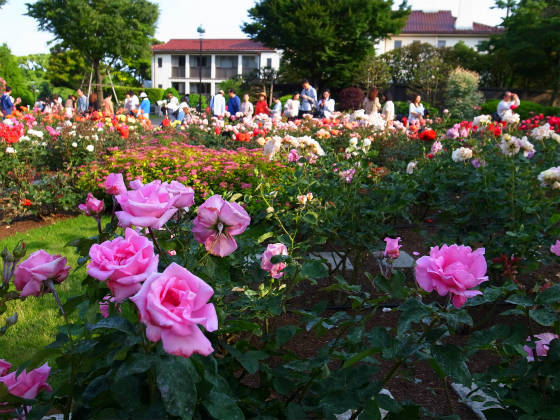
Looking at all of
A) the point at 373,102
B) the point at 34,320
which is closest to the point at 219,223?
the point at 34,320

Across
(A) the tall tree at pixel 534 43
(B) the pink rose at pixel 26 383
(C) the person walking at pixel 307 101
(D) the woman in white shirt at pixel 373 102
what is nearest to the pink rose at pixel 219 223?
(B) the pink rose at pixel 26 383

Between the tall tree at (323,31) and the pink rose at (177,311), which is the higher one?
the tall tree at (323,31)

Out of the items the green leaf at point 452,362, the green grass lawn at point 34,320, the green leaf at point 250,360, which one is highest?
the green leaf at point 452,362

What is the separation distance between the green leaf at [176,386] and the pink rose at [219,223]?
329 millimetres

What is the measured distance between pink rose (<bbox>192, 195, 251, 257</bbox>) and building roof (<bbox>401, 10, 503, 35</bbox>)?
47.3 meters

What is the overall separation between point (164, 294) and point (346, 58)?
1145 inches

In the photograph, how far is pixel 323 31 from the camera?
89.4 feet

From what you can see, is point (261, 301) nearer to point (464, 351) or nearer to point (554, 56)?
point (464, 351)

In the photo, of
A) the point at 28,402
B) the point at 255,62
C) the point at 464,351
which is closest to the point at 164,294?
the point at 28,402

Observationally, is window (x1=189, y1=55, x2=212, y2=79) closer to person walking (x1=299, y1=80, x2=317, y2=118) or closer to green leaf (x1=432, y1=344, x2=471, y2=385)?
person walking (x1=299, y1=80, x2=317, y2=118)

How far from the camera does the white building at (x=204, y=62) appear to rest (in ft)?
147

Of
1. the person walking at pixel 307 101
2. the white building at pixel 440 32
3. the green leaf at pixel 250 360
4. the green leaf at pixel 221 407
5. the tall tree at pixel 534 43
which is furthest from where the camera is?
the white building at pixel 440 32

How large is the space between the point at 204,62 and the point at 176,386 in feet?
157

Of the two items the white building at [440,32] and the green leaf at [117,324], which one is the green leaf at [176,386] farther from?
the white building at [440,32]
